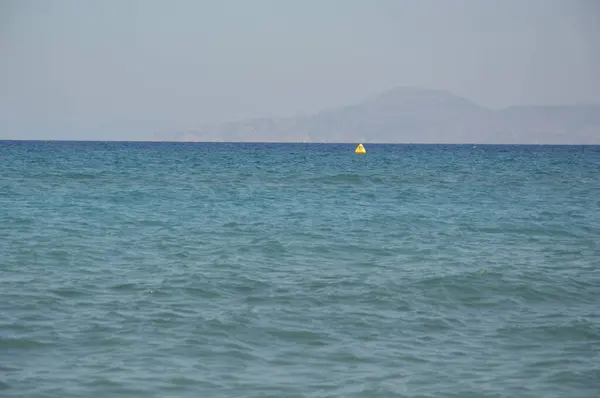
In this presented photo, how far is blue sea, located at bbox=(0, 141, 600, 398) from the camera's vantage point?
8539mm

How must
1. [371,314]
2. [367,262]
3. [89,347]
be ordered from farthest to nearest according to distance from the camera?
[367,262], [371,314], [89,347]

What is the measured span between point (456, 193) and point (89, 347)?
82.1 feet

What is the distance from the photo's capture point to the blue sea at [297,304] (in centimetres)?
854

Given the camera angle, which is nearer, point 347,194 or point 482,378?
point 482,378

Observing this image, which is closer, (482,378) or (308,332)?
(482,378)

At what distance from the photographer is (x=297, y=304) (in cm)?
1156

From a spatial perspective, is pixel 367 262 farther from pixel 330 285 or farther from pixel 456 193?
pixel 456 193

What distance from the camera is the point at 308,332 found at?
10.2 meters

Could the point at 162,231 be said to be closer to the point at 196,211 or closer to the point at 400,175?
the point at 196,211

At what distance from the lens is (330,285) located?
42.6ft

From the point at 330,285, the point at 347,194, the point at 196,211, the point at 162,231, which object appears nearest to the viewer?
the point at 330,285

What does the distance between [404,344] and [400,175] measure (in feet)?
120

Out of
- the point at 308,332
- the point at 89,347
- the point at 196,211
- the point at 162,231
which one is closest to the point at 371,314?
the point at 308,332

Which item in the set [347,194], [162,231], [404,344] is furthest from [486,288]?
[347,194]
